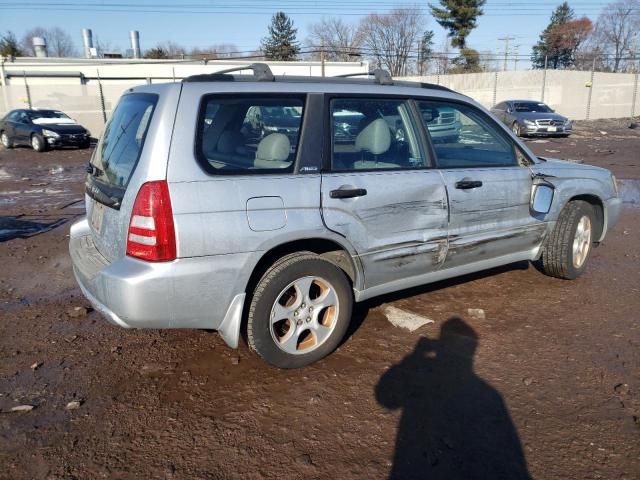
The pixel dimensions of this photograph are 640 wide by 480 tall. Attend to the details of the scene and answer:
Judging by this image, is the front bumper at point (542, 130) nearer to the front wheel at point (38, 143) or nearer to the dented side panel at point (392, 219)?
the front wheel at point (38, 143)

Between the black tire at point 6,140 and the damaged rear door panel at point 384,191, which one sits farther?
the black tire at point 6,140

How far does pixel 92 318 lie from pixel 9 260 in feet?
7.60

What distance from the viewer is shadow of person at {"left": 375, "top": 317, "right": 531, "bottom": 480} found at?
2432mm

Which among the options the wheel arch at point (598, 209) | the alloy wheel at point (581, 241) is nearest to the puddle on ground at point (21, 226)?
the alloy wheel at point (581, 241)

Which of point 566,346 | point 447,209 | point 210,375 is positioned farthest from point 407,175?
point 210,375

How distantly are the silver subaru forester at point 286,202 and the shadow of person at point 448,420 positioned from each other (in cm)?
56

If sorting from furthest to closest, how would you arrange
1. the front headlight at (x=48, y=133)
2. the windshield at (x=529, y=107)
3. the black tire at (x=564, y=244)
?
the windshield at (x=529, y=107) → the front headlight at (x=48, y=133) → the black tire at (x=564, y=244)

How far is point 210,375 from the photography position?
3297mm

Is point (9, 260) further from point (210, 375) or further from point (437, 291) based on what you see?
point (437, 291)

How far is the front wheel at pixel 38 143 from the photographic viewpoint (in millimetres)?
17422

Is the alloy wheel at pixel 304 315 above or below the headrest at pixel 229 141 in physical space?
below

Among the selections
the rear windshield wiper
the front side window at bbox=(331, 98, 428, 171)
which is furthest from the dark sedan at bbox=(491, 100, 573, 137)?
the rear windshield wiper

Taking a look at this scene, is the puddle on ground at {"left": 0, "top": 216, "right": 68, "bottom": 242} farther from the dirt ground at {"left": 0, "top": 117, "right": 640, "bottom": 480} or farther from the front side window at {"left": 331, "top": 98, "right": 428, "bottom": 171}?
the front side window at {"left": 331, "top": 98, "right": 428, "bottom": 171}

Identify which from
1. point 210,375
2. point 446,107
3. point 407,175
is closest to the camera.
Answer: point 210,375
